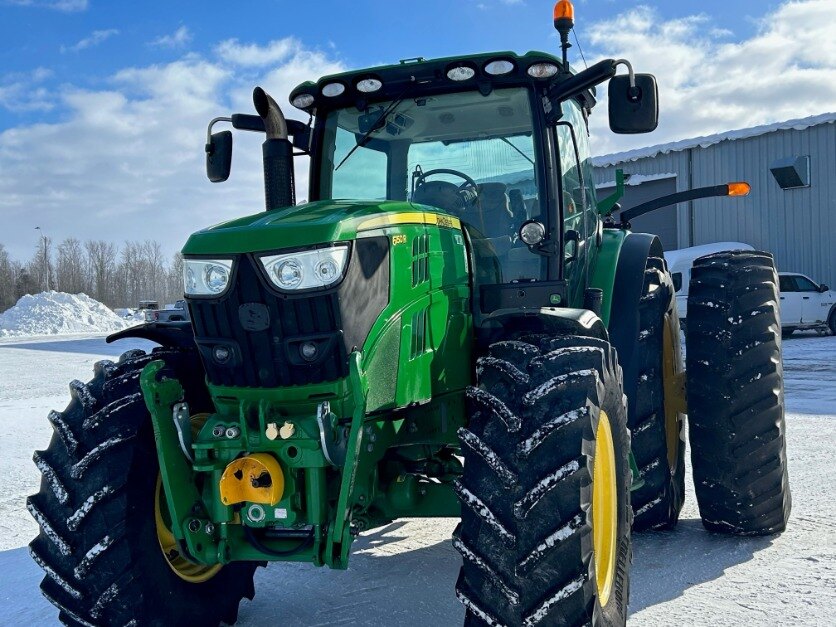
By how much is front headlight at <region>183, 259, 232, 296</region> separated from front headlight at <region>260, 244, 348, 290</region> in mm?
151

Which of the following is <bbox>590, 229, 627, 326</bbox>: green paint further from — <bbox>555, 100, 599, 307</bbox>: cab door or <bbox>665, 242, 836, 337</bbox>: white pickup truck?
<bbox>665, 242, 836, 337</bbox>: white pickup truck

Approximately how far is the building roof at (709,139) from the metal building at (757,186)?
26mm

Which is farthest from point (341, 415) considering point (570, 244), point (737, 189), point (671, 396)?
point (737, 189)

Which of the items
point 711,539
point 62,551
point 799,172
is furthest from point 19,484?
point 799,172

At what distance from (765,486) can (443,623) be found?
6.46ft

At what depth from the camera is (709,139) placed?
23.5m

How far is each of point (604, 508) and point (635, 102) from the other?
1.77 metres

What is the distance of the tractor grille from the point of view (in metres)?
2.85

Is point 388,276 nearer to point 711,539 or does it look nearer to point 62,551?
point 62,551

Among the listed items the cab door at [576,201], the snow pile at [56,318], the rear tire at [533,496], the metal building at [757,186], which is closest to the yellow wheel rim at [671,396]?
the cab door at [576,201]

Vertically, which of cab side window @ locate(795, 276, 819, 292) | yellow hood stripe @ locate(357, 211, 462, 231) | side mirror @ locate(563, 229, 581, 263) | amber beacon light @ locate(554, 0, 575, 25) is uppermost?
amber beacon light @ locate(554, 0, 575, 25)

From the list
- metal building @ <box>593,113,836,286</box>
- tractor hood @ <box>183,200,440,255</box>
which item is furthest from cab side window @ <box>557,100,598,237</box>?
metal building @ <box>593,113,836,286</box>

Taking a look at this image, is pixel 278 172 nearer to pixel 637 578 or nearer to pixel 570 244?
pixel 570 244

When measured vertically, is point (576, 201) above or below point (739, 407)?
above
